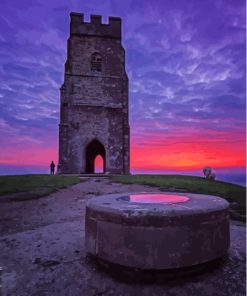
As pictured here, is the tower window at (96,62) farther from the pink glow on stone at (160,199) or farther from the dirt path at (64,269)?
the pink glow on stone at (160,199)

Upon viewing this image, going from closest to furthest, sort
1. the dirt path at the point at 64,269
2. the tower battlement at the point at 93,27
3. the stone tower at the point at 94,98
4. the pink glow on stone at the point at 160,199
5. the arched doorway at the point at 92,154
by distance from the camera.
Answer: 1. the dirt path at the point at 64,269
2. the pink glow on stone at the point at 160,199
3. the stone tower at the point at 94,98
4. the tower battlement at the point at 93,27
5. the arched doorway at the point at 92,154

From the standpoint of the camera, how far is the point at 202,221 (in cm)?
348

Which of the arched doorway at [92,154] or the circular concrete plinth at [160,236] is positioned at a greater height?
the arched doorway at [92,154]

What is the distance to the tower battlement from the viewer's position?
2084 cm

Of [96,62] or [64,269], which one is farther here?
[96,62]

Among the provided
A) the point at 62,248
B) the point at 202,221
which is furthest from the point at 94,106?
the point at 202,221

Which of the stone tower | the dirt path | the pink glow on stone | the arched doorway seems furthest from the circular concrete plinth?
the arched doorway

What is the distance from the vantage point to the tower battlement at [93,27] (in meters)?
20.8

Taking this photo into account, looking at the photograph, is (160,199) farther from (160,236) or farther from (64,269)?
(64,269)

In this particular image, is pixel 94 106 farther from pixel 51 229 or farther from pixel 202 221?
pixel 202 221

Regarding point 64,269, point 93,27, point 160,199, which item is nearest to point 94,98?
point 93,27

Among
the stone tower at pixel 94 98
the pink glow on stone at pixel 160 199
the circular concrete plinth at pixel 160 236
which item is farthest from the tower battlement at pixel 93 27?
the circular concrete plinth at pixel 160 236

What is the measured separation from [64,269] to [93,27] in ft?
70.0

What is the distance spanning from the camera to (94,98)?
66.8 ft
